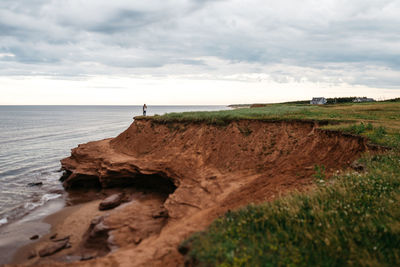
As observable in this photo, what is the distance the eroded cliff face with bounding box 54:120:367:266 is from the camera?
10.2 metres

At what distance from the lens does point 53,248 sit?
12.0m

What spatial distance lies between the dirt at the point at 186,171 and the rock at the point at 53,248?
0.49 metres

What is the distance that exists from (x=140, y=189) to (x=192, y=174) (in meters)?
5.40

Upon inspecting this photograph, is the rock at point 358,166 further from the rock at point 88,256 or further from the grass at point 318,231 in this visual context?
the rock at point 88,256

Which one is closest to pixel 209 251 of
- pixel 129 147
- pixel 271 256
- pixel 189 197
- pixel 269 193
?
pixel 271 256

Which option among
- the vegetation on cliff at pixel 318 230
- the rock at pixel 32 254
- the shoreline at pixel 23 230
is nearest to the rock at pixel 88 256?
the rock at pixel 32 254

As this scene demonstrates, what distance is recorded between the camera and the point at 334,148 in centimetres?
1358

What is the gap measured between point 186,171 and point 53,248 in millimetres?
7892

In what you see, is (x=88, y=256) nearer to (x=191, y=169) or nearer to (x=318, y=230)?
(x=191, y=169)

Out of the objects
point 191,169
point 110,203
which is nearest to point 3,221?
point 110,203

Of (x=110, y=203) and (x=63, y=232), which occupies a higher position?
(x=110, y=203)

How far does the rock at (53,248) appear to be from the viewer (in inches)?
461

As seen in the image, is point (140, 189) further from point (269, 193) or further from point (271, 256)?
point (271, 256)

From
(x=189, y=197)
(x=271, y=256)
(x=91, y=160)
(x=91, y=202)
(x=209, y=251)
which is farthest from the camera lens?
(x=91, y=160)
